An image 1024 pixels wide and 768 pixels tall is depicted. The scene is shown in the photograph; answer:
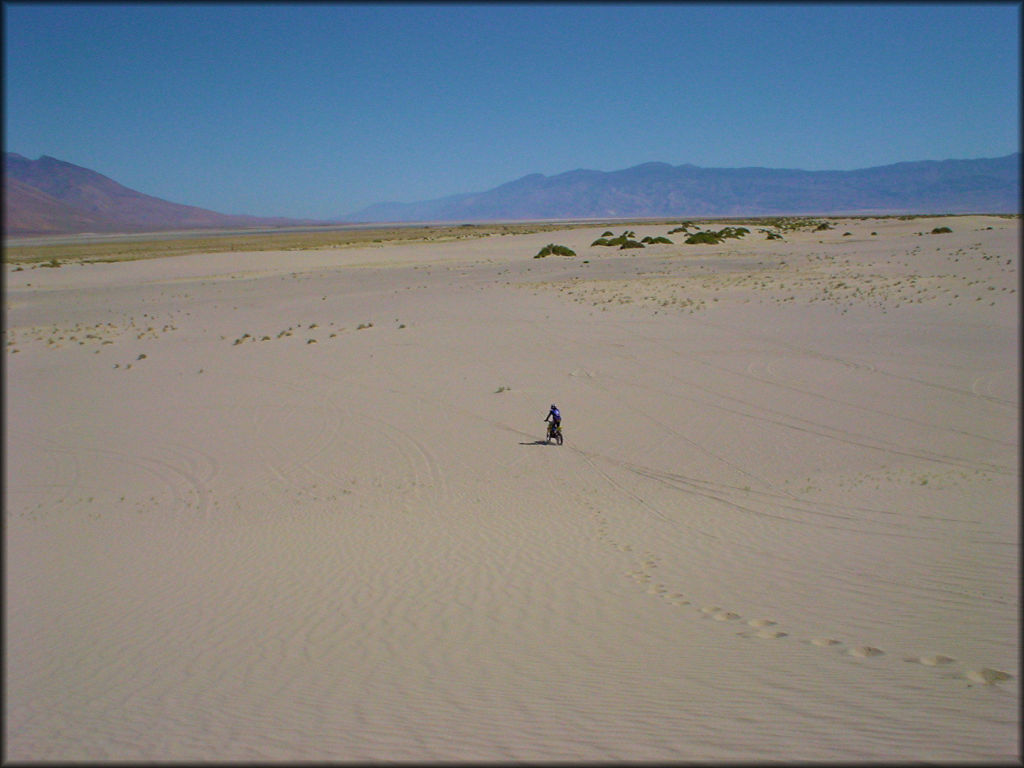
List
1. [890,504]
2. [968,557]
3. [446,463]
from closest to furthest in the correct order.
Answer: [968,557]
[890,504]
[446,463]

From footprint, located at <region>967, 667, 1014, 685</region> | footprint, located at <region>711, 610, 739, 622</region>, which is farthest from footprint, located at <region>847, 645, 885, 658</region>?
footprint, located at <region>711, 610, 739, 622</region>

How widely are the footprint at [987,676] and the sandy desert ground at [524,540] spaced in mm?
35

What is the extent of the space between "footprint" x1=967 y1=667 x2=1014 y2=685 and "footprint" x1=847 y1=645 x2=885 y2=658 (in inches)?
25.4

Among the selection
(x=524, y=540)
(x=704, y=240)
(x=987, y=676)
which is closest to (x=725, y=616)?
(x=987, y=676)

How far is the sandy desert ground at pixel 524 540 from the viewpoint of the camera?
447cm

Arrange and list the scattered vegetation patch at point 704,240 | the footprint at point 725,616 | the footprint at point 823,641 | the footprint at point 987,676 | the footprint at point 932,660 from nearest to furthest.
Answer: the footprint at point 987,676 < the footprint at point 932,660 < the footprint at point 823,641 < the footprint at point 725,616 < the scattered vegetation patch at point 704,240

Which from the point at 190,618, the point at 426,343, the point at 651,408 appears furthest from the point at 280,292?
the point at 190,618

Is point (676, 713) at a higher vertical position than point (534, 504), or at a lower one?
higher

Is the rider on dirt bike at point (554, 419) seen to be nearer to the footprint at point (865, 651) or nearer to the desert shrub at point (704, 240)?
the footprint at point (865, 651)

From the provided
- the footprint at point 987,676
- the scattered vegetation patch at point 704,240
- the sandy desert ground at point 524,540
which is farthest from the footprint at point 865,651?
the scattered vegetation patch at point 704,240

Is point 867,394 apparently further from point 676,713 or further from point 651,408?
point 676,713

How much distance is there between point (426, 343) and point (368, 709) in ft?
59.1

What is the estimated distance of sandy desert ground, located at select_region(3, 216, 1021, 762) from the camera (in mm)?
4473

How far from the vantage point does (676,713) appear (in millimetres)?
4449
